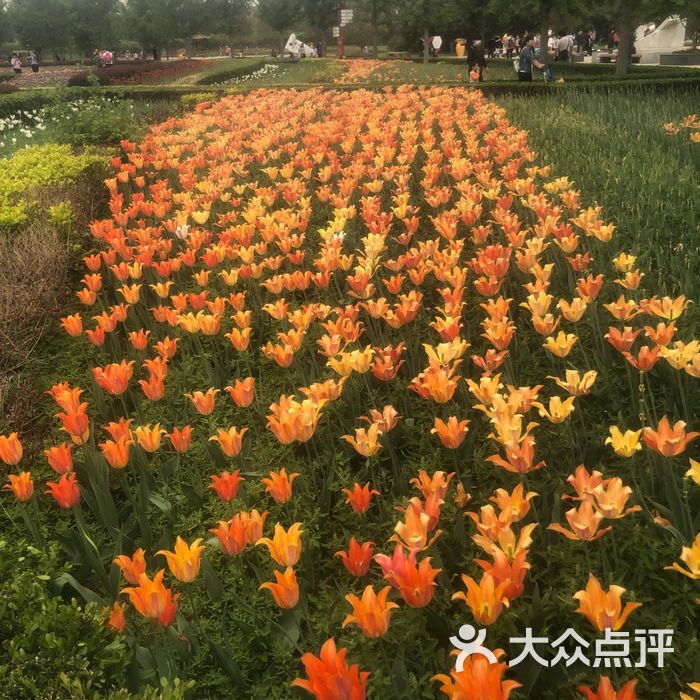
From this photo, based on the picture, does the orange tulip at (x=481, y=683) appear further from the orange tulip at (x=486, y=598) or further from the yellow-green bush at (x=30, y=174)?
the yellow-green bush at (x=30, y=174)

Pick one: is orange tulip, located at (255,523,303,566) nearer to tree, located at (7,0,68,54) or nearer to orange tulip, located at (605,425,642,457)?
orange tulip, located at (605,425,642,457)

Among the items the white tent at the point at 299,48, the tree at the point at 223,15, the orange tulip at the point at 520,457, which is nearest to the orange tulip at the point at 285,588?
the orange tulip at the point at 520,457

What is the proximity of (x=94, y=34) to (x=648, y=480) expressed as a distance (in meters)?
72.3

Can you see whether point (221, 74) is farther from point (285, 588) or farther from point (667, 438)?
point (285, 588)

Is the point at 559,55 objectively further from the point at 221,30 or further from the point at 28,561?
the point at 221,30

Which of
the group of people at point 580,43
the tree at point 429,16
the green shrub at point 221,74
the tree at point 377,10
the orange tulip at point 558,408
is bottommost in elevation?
the orange tulip at point 558,408

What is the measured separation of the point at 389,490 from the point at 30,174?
6746 mm

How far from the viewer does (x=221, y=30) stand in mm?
67000

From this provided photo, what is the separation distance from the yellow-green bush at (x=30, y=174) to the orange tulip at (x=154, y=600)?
5.03 meters

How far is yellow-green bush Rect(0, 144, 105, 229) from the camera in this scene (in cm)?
621

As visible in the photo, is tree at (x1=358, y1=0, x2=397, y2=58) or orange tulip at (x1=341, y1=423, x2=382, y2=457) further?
tree at (x1=358, y1=0, x2=397, y2=58)

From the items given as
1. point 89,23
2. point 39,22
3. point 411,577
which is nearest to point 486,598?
point 411,577

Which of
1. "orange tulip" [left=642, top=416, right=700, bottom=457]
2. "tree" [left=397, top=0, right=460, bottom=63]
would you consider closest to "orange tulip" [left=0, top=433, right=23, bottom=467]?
"orange tulip" [left=642, top=416, right=700, bottom=457]

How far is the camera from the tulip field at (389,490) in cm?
201
